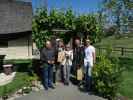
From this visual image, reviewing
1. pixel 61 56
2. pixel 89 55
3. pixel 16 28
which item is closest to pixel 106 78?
pixel 89 55

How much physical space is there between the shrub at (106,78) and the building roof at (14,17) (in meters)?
10.3

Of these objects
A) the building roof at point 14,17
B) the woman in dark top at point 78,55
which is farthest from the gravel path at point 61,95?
the building roof at point 14,17

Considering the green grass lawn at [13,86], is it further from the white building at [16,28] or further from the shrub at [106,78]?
the white building at [16,28]

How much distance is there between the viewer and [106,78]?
49.8 feet

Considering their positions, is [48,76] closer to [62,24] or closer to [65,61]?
[65,61]

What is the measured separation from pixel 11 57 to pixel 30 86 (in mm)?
14856

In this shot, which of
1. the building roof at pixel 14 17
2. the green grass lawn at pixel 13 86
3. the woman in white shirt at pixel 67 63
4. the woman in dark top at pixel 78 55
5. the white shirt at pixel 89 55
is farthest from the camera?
the building roof at pixel 14 17

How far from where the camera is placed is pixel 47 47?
1586cm

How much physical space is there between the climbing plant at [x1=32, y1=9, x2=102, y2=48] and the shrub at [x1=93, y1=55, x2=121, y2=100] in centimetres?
542

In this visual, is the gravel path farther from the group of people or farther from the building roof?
the building roof

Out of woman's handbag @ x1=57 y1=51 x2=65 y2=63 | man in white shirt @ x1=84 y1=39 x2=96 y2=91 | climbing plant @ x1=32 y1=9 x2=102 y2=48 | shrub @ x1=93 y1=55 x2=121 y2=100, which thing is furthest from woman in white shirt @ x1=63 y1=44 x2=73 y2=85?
climbing plant @ x1=32 y1=9 x2=102 y2=48

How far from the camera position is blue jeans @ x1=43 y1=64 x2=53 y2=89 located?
51.8ft

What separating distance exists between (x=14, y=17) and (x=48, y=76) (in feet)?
38.2

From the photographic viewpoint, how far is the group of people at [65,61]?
1577 centimetres
